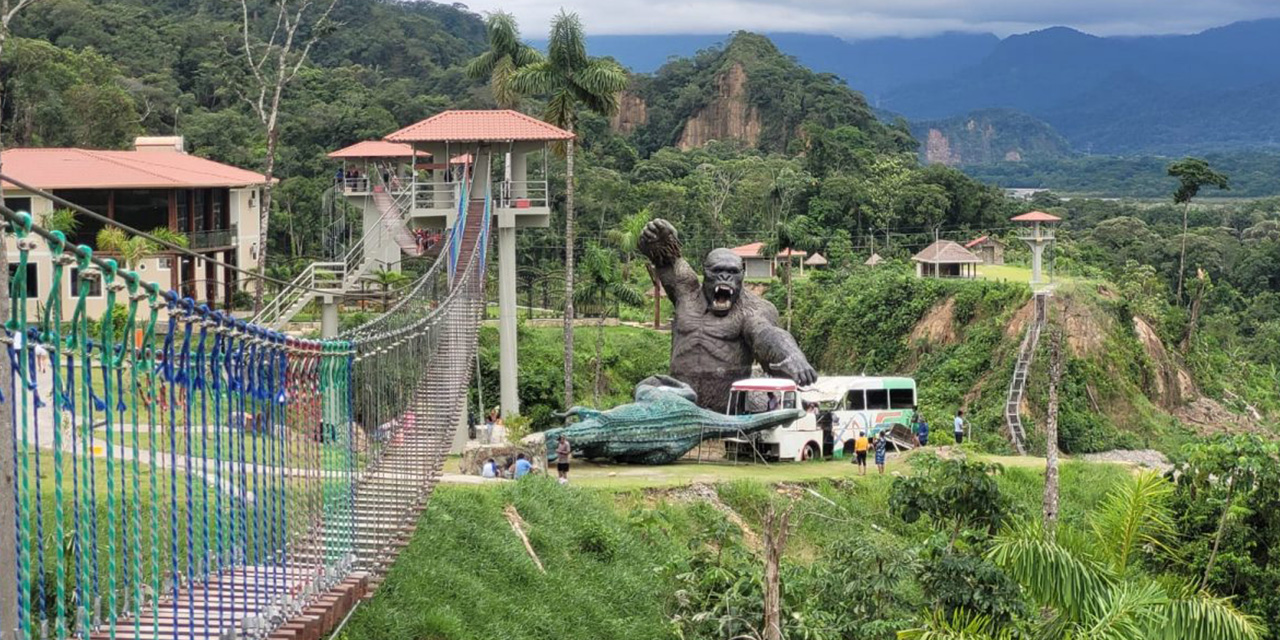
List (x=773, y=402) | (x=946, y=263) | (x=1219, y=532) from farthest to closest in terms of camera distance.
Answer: (x=946, y=263), (x=773, y=402), (x=1219, y=532)

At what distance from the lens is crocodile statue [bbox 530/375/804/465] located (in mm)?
21625

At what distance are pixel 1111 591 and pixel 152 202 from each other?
80.9 ft

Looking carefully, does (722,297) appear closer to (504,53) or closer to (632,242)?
(504,53)

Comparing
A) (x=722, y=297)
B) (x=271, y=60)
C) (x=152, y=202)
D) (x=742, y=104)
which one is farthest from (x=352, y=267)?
(x=742, y=104)

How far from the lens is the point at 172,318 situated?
7234 mm

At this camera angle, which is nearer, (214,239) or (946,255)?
(214,239)

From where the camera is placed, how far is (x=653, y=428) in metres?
22.0

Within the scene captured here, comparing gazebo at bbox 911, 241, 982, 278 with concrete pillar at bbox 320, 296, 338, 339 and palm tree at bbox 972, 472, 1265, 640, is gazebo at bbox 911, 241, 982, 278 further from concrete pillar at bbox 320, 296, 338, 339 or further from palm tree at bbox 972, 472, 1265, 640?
palm tree at bbox 972, 472, 1265, 640

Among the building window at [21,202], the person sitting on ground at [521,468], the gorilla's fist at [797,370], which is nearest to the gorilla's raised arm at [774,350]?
the gorilla's fist at [797,370]

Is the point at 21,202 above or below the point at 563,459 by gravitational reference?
above

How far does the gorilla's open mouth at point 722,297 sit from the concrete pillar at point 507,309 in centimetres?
437

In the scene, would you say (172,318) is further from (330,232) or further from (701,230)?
(701,230)

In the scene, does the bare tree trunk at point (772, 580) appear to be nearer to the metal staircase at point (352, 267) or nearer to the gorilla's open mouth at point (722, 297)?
the gorilla's open mouth at point (722, 297)

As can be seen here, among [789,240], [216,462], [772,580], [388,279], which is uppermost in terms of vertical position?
[789,240]
